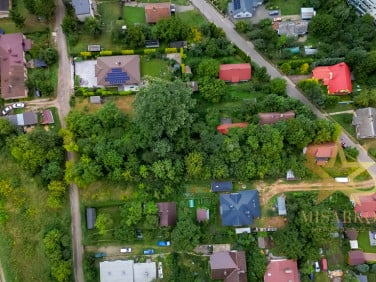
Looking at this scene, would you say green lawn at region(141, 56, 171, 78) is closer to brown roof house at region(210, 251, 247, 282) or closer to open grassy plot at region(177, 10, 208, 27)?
open grassy plot at region(177, 10, 208, 27)

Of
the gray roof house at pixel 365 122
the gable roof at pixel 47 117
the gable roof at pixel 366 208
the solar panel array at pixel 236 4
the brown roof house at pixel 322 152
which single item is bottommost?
the gable roof at pixel 366 208

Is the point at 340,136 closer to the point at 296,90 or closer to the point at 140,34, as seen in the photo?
the point at 296,90

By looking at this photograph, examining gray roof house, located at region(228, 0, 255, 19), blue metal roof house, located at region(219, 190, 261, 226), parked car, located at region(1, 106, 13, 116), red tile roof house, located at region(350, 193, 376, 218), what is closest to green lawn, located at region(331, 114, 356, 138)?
red tile roof house, located at region(350, 193, 376, 218)

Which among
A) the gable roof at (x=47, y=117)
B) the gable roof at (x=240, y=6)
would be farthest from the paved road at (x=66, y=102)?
the gable roof at (x=240, y=6)

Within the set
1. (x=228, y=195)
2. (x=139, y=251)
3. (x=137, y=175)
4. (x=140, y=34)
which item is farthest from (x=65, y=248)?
(x=140, y=34)

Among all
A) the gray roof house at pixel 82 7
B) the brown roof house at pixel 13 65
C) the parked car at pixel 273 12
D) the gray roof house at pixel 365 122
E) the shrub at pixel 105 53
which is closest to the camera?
the gray roof house at pixel 365 122

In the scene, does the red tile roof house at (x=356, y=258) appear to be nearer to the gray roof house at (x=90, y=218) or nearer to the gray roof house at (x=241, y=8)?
the gray roof house at (x=90, y=218)

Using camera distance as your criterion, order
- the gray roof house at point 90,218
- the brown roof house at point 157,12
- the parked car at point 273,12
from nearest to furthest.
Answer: the gray roof house at point 90,218
the brown roof house at point 157,12
the parked car at point 273,12
